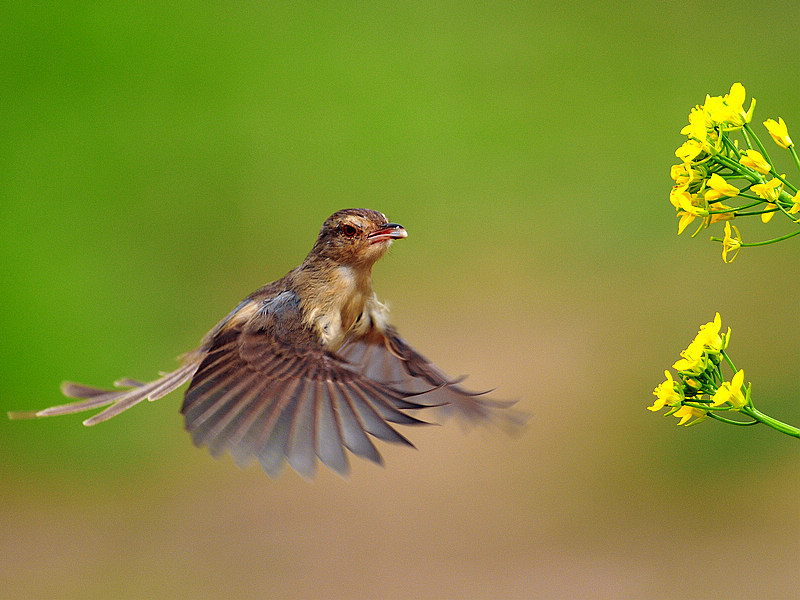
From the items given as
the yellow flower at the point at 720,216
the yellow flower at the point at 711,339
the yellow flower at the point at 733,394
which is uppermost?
the yellow flower at the point at 720,216

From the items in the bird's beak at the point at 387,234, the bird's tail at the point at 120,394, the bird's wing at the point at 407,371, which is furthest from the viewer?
the bird's wing at the point at 407,371

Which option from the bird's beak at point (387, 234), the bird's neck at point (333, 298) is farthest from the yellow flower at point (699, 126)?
the bird's neck at point (333, 298)

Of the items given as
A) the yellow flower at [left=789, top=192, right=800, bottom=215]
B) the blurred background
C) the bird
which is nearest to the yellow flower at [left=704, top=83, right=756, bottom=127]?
the yellow flower at [left=789, top=192, right=800, bottom=215]

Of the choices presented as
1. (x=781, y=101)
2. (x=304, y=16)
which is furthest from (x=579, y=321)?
(x=304, y=16)

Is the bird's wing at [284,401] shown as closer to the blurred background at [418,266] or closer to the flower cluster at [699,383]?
the flower cluster at [699,383]

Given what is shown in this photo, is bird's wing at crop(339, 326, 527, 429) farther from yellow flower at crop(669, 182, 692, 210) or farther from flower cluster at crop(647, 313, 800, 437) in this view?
yellow flower at crop(669, 182, 692, 210)
